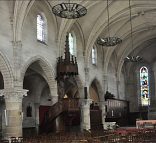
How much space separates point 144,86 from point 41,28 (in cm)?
2654

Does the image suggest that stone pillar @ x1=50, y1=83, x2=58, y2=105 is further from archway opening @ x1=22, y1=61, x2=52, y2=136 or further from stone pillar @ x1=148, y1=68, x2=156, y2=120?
stone pillar @ x1=148, y1=68, x2=156, y2=120

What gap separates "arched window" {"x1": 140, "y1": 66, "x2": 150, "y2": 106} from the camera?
48.3 meters

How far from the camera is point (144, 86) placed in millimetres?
48719

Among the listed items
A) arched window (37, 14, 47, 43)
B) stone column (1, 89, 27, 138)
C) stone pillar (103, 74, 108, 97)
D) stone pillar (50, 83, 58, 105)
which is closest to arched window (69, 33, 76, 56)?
arched window (37, 14, 47, 43)

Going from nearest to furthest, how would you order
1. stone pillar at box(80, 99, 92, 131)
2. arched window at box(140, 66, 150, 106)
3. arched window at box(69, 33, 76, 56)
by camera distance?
arched window at box(69, 33, 76, 56) → stone pillar at box(80, 99, 92, 131) → arched window at box(140, 66, 150, 106)

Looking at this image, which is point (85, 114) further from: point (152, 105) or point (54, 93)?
point (152, 105)

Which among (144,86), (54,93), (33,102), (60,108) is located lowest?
(60,108)

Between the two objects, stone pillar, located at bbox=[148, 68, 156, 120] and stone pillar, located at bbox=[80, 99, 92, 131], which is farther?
stone pillar, located at bbox=[148, 68, 156, 120]

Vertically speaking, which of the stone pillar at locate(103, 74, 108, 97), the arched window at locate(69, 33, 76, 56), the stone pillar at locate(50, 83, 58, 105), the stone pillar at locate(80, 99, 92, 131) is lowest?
the stone pillar at locate(80, 99, 92, 131)

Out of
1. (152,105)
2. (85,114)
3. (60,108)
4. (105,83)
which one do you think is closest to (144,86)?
(152,105)

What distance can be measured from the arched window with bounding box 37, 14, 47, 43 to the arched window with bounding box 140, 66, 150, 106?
2567 cm

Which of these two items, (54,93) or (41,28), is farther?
(54,93)

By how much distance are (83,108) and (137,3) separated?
39.5 ft

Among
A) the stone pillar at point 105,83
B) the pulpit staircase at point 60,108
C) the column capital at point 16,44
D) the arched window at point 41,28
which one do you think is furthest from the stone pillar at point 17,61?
the stone pillar at point 105,83
